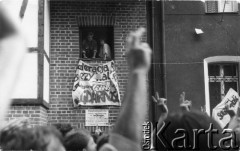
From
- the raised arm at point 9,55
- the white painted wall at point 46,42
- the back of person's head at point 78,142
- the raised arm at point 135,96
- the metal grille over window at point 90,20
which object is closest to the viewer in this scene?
the raised arm at point 9,55

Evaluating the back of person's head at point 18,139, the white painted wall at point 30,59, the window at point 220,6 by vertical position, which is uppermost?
the window at point 220,6

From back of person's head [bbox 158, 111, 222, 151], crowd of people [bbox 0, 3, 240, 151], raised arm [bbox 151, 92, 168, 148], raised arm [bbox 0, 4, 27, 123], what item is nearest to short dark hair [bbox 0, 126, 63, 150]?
crowd of people [bbox 0, 3, 240, 151]

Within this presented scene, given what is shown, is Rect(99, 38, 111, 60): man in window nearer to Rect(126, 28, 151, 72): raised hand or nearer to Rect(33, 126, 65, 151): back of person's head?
Rect(33, 126, 65, 151): back of person's head

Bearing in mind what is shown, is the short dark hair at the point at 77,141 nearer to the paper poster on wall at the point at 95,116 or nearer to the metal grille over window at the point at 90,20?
the paper poster on wall at the point at 95,116

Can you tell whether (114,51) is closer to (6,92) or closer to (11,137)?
(11,137)

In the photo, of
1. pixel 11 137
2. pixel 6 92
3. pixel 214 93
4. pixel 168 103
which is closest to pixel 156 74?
pixel 168 103


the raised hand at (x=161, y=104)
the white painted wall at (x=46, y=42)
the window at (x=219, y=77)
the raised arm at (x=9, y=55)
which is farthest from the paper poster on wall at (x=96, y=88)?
the raised arm at (x=9, y=55)

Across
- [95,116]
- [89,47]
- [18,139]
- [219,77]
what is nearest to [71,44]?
[89,47]

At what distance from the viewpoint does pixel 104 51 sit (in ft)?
32.7

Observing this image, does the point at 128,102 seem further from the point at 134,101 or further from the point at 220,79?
the point at 220,79

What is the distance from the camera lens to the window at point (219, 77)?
10.1 m

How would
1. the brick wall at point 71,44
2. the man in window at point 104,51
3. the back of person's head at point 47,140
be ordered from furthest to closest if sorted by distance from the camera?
the man in window at point 104,51, the brick wall at point 71,44, the back of person's head at point 47,140

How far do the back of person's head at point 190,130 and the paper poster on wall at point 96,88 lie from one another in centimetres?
744

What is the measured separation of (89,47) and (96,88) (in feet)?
3.42
